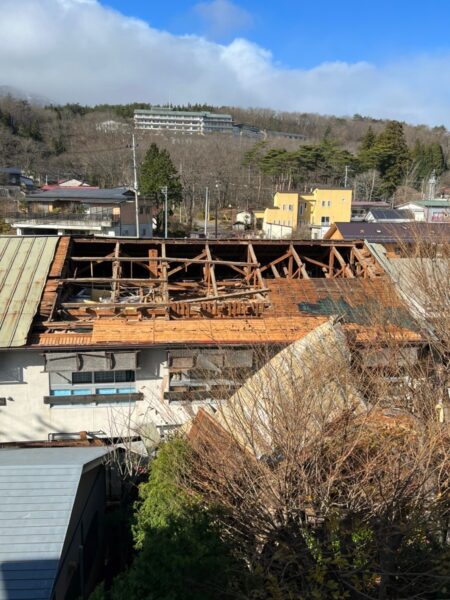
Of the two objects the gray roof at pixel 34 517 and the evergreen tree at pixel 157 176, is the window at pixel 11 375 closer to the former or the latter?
the gray roof at pixel 34 517

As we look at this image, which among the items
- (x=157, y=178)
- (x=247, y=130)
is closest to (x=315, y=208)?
(x=157, y=178)

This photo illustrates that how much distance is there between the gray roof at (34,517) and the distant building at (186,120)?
121m

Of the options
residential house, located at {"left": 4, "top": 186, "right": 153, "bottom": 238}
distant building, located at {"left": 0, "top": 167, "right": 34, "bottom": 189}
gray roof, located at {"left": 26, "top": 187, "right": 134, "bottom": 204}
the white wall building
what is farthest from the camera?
distant building, located at {"left": 0, "top": 167, "right": 34, "bottom": 189}

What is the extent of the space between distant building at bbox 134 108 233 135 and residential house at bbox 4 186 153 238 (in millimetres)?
86678

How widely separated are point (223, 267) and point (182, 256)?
4.61 feet

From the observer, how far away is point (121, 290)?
12406 millimetres

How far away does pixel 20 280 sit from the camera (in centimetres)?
1006

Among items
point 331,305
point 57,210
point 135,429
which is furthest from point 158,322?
point 57,210

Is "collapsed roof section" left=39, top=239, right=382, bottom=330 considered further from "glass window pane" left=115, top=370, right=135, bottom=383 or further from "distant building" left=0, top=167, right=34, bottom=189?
"distant building" left=0, top=167, right=34, bottom=189

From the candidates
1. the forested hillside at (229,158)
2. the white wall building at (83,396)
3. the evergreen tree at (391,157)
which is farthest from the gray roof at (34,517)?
the evergreen tree at (391,157)

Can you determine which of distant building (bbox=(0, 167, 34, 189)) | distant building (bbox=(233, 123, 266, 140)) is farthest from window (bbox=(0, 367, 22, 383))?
distant building (bbox=(233, 123, 266, 140))

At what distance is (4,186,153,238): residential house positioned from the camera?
3453 cm

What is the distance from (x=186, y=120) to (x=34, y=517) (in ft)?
434

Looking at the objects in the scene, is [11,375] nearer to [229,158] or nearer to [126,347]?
[126,347]
